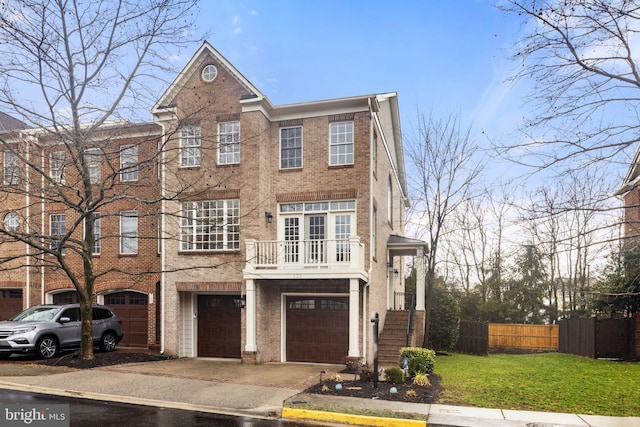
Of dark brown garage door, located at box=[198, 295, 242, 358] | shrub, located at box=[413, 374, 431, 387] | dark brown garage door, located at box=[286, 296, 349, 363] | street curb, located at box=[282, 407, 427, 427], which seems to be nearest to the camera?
street curb, located at box=[282, 407, 427, 427]

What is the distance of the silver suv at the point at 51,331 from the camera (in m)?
15.0

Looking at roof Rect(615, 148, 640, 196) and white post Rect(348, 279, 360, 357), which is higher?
roof Rect(615, 148, 640, 196)

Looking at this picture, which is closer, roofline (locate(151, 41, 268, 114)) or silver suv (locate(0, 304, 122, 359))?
silver suv (locate(0, 304, 122, 359))

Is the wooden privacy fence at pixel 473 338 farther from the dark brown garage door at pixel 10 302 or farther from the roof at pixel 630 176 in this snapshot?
the dark brown garage door at pixel 10 302

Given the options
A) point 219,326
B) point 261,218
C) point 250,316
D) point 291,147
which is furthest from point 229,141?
point 219,326

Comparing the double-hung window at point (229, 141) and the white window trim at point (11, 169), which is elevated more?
the double-hung window at point (229, 141)

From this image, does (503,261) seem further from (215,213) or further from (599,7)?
(599,7)

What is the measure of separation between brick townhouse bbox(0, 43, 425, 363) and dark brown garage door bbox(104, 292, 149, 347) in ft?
10.1

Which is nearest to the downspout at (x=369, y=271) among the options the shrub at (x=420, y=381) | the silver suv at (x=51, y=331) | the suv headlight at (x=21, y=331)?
the shrub at (x=420, y=381)

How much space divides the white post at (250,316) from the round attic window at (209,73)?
731cm

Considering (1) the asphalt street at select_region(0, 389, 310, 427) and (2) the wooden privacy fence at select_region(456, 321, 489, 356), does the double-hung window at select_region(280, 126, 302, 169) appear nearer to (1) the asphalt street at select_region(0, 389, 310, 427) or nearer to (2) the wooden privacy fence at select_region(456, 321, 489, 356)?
(1) the asphalt street at select_region(0, 389, 310, 427)

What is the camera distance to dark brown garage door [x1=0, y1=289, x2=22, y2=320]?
21.9m

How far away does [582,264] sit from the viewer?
3175 cm

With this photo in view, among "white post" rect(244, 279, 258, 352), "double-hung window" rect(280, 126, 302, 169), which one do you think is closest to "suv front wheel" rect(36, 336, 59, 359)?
"white post" rect(244, 279, 258, 352)
